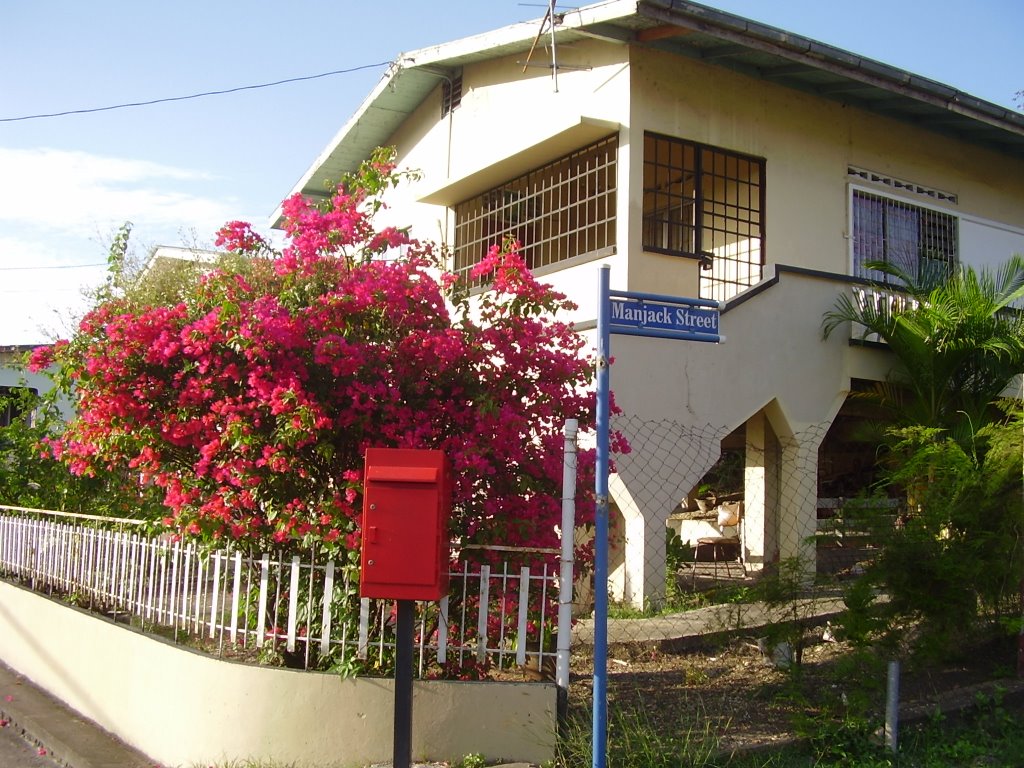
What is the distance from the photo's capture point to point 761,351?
32.9 feet

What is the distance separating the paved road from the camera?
6.10 metres

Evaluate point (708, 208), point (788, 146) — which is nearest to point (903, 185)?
point (788, 146)

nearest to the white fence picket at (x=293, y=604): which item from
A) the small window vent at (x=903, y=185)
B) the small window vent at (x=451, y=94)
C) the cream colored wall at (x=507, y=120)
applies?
the cream colored wall at (x=507, y=120)

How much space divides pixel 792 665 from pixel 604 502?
1.92m

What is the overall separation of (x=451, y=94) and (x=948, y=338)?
7.07 meters

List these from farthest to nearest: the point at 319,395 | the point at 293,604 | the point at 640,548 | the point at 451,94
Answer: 1. the point at 451,94
2. the point at 640,548
3. the point at 319,395
4. the point at 293,604

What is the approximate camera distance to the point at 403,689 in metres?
4.59

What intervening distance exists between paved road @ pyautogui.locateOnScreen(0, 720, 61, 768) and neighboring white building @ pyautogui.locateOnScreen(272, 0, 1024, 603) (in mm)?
4878

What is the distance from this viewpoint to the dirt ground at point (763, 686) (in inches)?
215

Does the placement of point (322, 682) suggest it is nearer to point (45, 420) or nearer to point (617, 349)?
point (617, 349)

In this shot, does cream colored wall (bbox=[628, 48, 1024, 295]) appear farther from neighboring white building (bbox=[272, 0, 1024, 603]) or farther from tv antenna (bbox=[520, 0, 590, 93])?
tv antenna (bbox=[520, 0, 590, 93])

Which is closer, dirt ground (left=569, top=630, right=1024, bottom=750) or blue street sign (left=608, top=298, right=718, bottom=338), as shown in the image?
blue street sign (left=608, top=298, right=718, bottom=338)

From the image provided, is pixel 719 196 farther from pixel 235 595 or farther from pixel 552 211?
pixel 235 595

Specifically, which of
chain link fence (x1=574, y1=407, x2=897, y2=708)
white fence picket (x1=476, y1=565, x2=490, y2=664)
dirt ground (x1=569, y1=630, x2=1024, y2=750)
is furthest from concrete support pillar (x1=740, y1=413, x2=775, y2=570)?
white fence picket (x1=476, y1=565, x2=490, y2=664)
